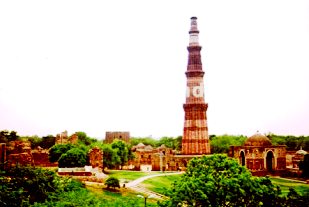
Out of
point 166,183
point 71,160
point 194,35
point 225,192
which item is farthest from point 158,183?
point 225,192

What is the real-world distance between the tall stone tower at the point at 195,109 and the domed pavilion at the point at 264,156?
20.1 ft

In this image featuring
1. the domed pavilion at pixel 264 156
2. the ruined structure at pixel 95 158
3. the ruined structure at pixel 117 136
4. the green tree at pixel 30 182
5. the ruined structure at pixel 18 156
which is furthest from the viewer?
the ruined structure at pixel 117 136

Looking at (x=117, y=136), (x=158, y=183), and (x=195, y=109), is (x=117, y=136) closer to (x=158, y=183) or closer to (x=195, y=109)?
(x=195, y=109)

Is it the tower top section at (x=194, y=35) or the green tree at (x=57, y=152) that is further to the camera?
the tower top section at (x=194, y=35)

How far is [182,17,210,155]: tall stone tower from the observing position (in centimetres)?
5397

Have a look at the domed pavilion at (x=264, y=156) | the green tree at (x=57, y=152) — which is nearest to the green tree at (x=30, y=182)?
the green tree at (x=57, y=152)

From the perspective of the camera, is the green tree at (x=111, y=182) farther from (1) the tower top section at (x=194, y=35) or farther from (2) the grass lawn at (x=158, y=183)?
(1) the tower top section at (x=194, y=35)

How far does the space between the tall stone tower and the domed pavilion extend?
6.13 m

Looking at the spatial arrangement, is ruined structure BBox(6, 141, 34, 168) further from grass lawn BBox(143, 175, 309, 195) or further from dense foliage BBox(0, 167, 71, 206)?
grass lawn BBox(143, 175, 309, 195)

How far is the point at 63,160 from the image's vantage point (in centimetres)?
4138

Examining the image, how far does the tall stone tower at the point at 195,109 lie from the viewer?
54.0 meters

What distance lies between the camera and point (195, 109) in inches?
2140

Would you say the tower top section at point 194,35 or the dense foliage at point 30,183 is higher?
the tower top section at point 194,35

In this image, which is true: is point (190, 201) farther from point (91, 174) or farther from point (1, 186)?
point (91, 174)
